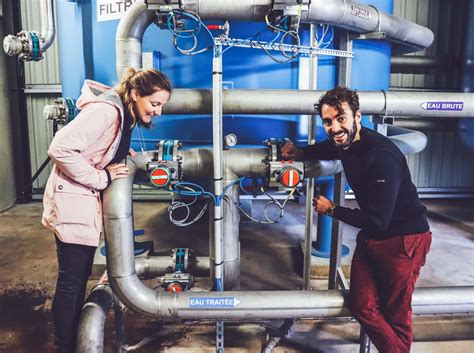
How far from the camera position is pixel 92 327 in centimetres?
180

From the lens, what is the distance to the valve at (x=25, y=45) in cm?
318

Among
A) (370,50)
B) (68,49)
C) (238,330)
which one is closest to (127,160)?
(238,330)

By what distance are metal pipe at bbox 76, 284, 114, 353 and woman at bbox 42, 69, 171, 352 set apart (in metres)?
0.05

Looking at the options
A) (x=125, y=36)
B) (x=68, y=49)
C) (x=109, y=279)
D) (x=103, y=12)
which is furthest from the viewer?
(x=68, y=49)

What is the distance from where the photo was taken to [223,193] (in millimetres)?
2152

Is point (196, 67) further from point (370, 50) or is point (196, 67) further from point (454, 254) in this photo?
point (454, 254)

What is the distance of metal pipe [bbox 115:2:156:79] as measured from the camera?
2.23 meters

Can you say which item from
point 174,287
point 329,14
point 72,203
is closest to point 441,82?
point 329,14

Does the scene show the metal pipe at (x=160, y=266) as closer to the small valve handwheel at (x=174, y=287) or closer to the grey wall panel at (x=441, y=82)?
the small valve handwheel at (x=174, y=287)

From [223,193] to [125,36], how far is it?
3.26 feet

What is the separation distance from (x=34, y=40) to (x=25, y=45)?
0.08m

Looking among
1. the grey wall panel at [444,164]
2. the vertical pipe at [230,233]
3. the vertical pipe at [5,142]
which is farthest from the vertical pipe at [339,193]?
the vertical pipe at [5,142]

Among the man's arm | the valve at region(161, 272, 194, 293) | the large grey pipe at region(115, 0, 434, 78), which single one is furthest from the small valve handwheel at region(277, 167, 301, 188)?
the large grey pipe at region(115, 0, 434, 78)

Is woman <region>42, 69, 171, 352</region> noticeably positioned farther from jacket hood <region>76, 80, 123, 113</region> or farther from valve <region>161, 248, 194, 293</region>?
valve <region>161, 248, 194, 293</region>
